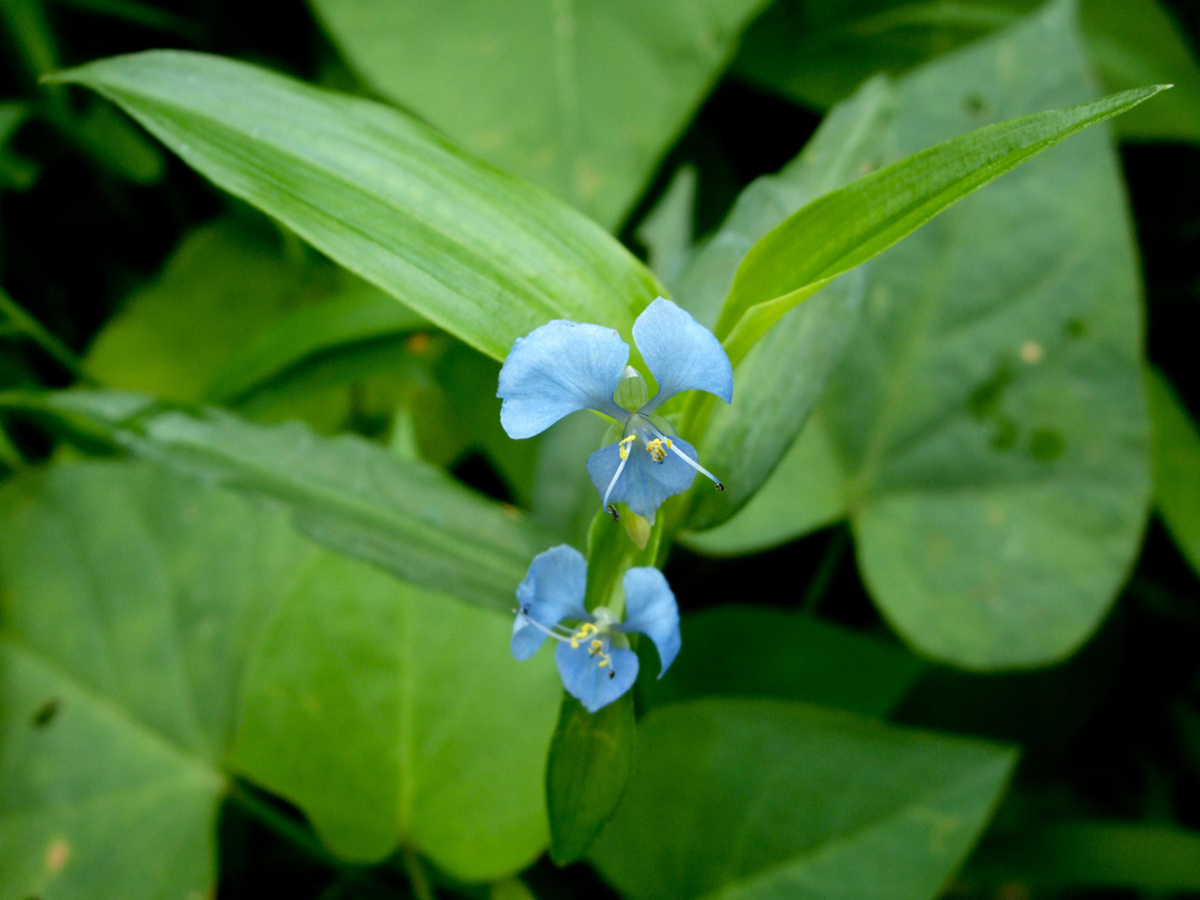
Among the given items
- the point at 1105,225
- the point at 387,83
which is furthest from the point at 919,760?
the point at 387,83

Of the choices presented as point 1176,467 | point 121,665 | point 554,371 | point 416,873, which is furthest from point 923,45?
point 121,665

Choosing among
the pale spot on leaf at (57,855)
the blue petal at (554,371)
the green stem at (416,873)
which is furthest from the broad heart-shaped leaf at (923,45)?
the pale spot on leaf at (57,855)

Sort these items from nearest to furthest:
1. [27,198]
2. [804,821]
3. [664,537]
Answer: [664,537], [804,821], [27,198]

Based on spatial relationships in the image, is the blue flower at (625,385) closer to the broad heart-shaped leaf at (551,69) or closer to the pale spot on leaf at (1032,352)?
the broad heart-shaped leaf at (551,69)

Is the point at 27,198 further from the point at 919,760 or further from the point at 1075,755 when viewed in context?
the point at 1075,755

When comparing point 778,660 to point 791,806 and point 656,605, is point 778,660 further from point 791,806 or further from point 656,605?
point 656,605

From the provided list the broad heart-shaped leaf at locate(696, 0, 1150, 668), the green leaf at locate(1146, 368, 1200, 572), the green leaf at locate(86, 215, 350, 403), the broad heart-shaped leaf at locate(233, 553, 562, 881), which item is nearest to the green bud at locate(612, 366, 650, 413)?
the broad heart-shaped leaf at locate(233, 553, 562, 881)

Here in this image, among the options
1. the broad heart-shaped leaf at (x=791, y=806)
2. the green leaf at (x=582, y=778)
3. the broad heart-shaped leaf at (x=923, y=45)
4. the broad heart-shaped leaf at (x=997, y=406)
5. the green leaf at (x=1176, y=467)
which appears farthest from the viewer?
the broad heart-shaped leaf at (x=923, y=45)

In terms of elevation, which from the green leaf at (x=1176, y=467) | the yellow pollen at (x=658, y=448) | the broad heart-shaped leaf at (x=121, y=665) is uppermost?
the yellow pollen at (x=658, y=448)
